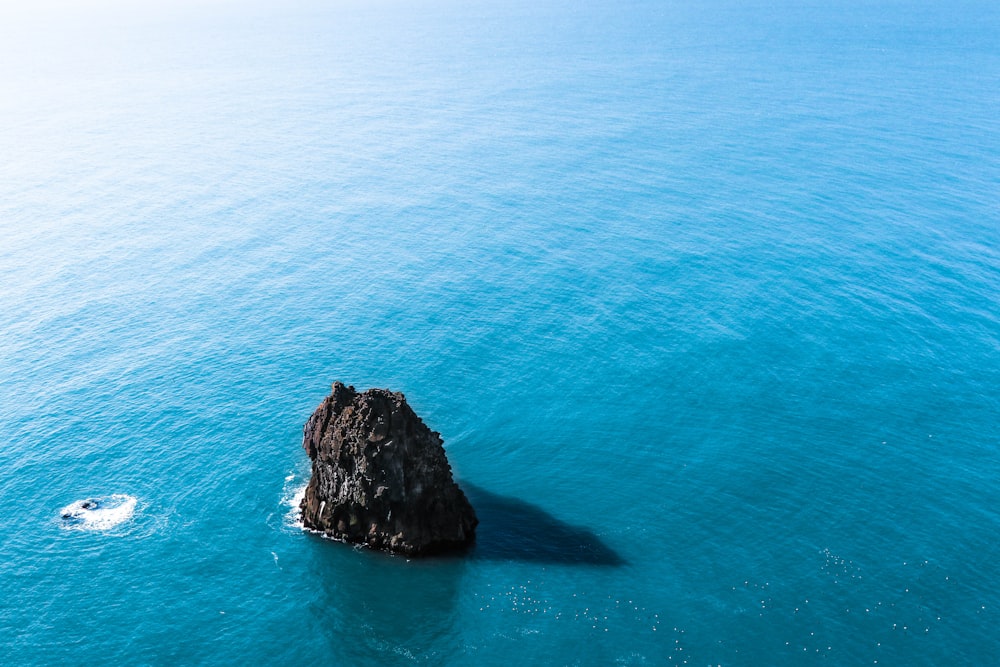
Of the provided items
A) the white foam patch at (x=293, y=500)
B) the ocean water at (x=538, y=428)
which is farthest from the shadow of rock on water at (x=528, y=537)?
the white foam patch at (x=293, y=500)

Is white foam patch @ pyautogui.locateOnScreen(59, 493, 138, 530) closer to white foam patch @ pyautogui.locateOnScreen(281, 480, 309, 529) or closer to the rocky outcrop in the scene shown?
→ white foam patch @ pyautogui.locateOnScreen(281, 480, 309, 529)

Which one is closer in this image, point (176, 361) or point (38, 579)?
point (38, 579)

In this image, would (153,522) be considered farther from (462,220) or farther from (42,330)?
(462,220)

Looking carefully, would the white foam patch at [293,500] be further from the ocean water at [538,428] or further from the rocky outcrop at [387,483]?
the rocky outcrop at [387,483]

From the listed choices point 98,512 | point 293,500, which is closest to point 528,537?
point 293,500

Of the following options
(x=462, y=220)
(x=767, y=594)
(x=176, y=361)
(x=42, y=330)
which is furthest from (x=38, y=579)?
(x=462, y=220)
